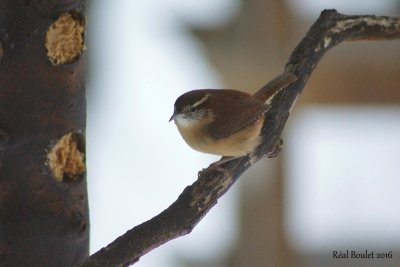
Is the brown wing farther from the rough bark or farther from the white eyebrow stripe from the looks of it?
the rough bark

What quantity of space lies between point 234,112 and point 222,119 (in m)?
0.08

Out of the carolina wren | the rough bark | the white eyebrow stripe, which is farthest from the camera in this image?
the white eyebrow stripe

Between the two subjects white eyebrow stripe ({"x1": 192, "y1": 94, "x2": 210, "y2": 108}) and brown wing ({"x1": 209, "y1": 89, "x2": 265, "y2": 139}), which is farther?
white eyebrow stripe ({"x1": 192, "y1": 94, "x2": 210, "y2": 108})

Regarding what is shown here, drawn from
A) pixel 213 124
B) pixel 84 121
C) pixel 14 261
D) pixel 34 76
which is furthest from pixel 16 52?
pixel 213 124

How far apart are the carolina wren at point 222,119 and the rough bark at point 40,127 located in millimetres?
589

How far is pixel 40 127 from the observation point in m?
2.17

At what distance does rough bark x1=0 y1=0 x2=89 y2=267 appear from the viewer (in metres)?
2.13

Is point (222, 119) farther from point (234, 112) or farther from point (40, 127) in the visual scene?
point (40, 127)

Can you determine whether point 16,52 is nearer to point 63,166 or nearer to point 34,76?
point 34,76

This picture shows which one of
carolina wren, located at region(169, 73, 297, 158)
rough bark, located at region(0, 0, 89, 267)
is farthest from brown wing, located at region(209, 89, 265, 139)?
rough bark, located at region(0, 0, 89, 267)

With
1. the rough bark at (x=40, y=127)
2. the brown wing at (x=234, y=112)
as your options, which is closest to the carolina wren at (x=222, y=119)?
the brown wing at (x=234, y=112)

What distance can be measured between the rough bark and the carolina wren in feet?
1.93

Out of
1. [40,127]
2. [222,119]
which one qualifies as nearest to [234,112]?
[222,119]

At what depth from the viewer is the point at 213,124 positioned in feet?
9.61
